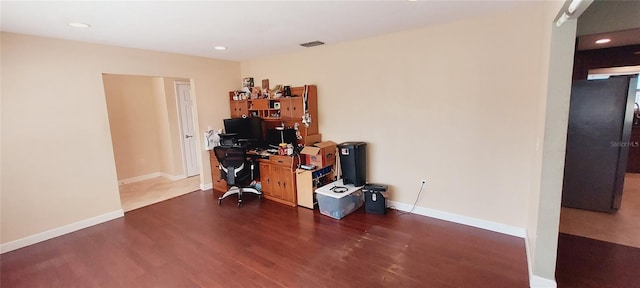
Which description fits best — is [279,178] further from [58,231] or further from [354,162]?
[58,231]

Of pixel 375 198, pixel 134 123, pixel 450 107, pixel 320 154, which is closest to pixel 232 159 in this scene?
pixel 320 154

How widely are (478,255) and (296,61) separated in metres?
3.51

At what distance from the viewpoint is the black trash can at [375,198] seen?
11.7ft

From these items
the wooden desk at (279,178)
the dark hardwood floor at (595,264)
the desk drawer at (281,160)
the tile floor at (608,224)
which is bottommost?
the tile floor at (608,224)

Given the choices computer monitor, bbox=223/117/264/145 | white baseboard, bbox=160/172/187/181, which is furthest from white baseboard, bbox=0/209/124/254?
computer monitor, bbox=223/117/264/145

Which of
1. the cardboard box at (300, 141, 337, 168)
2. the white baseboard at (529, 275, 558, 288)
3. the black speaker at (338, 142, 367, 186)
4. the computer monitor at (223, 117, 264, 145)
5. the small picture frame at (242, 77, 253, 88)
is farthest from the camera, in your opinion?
the small picture frame at (242, 77, 253, 88)

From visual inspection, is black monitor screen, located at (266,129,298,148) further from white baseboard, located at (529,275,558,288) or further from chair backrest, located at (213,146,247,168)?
white baseboard, located at (529,275,558,288)

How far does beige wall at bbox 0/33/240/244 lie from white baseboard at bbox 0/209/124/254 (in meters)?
0.05

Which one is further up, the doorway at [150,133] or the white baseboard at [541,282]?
the doorway at [150,133]

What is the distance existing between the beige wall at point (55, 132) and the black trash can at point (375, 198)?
340cm

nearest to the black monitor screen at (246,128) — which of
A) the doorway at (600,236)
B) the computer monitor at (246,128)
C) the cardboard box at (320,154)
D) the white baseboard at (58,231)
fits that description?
the computer monitor at (246,128)

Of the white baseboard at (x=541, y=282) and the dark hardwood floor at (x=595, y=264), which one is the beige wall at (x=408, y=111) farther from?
the dark hardwood floor at (x=595, y=264)

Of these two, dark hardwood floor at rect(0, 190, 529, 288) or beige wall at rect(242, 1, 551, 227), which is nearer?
dark hardwood floor at rect(0, 190, 529, 288)

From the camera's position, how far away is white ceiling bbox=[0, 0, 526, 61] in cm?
230
